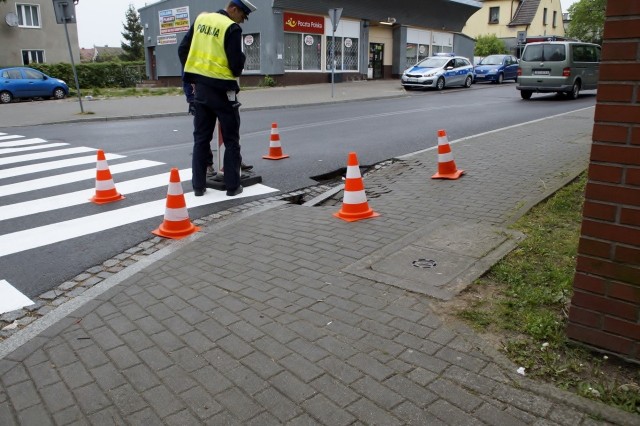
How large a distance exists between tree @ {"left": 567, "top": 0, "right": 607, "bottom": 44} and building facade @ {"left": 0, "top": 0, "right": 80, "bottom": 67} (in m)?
39.9

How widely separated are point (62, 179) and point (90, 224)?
261 cm

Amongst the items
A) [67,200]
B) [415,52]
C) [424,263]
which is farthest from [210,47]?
[415,52]

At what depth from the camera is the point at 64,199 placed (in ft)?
22.9

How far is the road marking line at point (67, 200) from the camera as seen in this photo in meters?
6.48

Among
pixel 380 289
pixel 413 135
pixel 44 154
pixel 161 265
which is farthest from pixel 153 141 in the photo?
pixel 380 289

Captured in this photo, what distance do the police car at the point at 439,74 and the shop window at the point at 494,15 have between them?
33.3 m

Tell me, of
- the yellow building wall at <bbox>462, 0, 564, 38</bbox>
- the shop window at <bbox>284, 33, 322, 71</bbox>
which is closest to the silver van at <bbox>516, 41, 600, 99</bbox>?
the shop window at <bbox>284, 33, 322, 71</bbox>

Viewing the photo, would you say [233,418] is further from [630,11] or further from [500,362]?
[630,11]

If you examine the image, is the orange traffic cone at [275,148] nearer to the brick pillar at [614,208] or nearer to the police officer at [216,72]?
the police officer at [216,72]

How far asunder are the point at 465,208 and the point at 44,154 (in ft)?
27.1

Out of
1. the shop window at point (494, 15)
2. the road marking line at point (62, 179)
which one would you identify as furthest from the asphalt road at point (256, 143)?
the shop window at point (494, 15)

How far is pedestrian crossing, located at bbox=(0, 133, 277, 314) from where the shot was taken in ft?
18.0

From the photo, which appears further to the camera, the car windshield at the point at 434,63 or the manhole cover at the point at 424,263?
A: the car windshield at the point at 434,63

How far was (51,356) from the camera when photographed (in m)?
3.20
